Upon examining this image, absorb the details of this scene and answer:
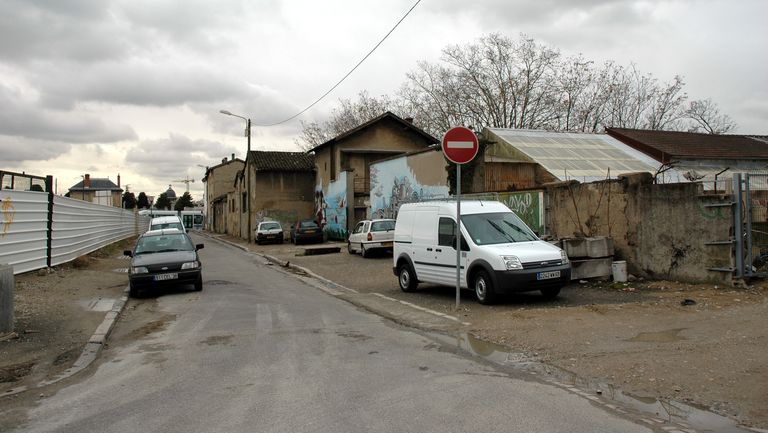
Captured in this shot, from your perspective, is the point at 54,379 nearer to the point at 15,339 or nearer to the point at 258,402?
the point at 15,339

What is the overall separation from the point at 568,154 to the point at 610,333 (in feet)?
56.5

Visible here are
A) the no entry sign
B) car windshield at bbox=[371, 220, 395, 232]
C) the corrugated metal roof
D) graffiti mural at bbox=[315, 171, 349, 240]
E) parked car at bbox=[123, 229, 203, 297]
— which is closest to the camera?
the no entry sign

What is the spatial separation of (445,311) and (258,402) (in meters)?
5.45

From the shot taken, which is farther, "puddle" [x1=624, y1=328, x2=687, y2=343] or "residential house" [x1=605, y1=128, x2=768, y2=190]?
"residential house" [x1=605, y1=128, x2=768, y2=190]

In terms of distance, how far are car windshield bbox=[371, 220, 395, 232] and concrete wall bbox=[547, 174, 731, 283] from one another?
31.2 feet

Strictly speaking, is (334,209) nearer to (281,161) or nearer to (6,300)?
(281,161)

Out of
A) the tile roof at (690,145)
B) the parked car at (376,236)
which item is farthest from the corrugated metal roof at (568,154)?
the parked car at (376,236)

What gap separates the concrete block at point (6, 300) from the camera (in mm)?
7844

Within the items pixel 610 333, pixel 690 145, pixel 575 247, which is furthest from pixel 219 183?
pixel 610 333

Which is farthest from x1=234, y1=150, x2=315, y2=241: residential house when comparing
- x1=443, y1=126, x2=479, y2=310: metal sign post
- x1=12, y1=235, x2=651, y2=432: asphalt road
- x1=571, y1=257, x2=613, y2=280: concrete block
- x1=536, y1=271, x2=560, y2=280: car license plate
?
x1=12, y1=235, x2=651, y2=432: asphalt road

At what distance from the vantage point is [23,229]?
13.6 m

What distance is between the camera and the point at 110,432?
14.9 feet

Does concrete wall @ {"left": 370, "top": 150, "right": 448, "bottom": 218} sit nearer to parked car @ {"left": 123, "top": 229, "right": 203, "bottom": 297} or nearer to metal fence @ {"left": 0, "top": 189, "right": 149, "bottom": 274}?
parked car @ {"left": 123, "top": 229, "right": 203, "bottom": 297}

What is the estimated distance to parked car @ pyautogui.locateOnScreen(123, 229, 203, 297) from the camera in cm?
1291
